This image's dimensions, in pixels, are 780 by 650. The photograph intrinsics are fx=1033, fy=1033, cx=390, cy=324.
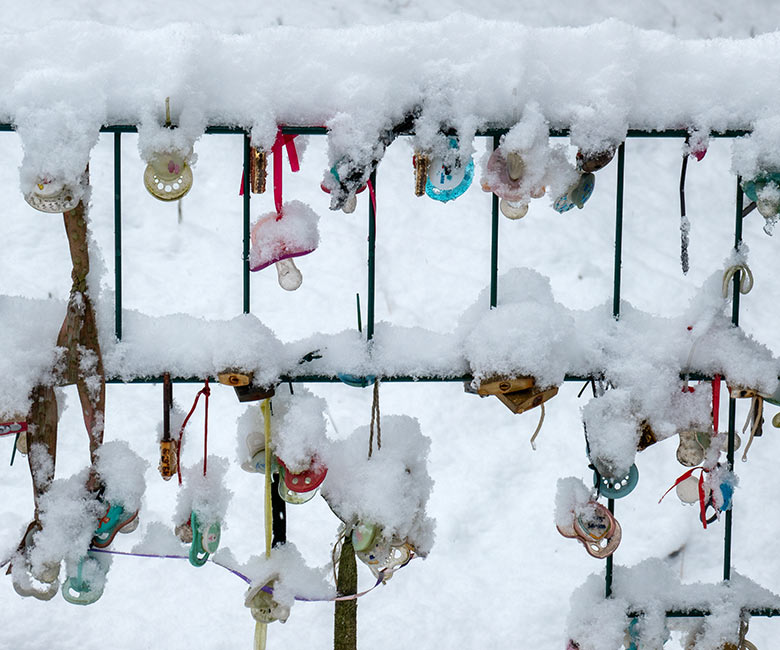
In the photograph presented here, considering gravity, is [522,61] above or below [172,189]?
above

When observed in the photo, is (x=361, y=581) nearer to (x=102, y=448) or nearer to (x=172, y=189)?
(x=102, y=448)

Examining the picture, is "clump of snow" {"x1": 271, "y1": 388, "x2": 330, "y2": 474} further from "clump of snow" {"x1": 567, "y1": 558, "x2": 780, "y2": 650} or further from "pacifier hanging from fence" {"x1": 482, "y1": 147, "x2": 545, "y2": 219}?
"clump of snow" {"x1": 567, "y1": 558, "x2": 780, "y2": 650}

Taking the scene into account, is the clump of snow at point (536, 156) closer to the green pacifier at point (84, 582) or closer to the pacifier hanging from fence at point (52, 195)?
the pacifier hanging from fence at point (52, 195)

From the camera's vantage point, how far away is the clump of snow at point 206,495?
152 cm

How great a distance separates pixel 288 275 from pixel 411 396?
1964 mm

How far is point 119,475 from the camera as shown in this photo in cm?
147

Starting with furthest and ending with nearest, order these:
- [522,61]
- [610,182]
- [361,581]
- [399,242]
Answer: [610,182], [399,242], [361,581], [522,61]

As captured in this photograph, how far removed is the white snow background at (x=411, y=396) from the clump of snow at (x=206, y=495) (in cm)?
101

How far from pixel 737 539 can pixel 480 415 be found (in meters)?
0.90

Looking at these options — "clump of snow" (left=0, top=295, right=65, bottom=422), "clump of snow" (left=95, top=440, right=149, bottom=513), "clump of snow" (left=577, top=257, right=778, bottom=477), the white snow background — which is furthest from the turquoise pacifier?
the white snow background

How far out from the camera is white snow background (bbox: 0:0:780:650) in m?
2.96

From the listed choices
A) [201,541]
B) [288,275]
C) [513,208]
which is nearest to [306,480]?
[201,541]

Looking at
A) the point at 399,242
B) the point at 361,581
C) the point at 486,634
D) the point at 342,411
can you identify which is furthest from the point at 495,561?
the point at 399,242

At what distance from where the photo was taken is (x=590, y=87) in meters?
1.40
